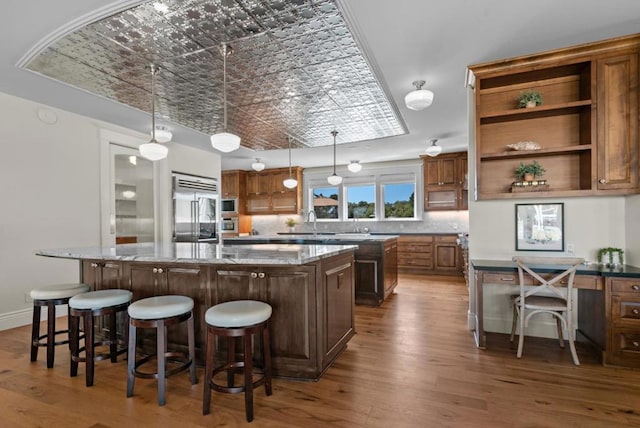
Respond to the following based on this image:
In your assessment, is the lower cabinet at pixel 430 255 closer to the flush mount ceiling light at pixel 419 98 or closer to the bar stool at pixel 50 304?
the flush mount ceiling light at pixel 419 98

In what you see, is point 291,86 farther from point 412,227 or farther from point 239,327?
point 412,227

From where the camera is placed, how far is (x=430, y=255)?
21.6 feet

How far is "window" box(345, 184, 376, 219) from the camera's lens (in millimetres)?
7857

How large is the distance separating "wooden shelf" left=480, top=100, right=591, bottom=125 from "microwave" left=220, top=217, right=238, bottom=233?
6.72m

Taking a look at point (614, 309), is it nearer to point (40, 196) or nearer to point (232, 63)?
point (232, 63)

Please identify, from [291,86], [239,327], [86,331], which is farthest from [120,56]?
[239,327]

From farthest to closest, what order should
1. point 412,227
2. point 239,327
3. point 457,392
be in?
point 412,227 < point 457,392 < point 239,327

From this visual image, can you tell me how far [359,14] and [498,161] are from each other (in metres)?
2.09

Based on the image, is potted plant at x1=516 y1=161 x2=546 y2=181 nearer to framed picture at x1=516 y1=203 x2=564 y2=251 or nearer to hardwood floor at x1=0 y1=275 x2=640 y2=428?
framed picture at x1=516 y1=203 x2=564 y2=251

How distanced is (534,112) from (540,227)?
3.71ft

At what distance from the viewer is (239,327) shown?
6.21 ft

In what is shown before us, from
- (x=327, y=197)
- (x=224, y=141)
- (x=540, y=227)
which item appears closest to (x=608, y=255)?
(x=540, y=227)

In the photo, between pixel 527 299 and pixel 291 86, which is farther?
pixel 291 86

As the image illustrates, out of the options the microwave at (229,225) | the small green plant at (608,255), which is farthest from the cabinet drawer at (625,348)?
the microwave at (229,225)
